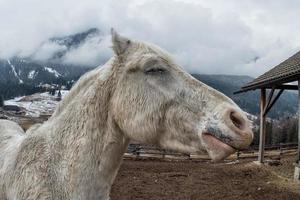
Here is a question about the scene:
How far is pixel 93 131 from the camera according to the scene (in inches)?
115

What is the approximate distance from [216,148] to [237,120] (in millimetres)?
202

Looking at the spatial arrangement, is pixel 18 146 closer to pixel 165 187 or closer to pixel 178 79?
pixel 178 79

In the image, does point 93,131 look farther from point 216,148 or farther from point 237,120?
point 237,120

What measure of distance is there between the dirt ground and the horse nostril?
28.0ft

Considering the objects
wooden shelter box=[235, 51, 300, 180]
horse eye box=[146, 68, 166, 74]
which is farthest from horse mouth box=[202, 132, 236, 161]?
wooden shelter box=[235, 51, 300, 180]

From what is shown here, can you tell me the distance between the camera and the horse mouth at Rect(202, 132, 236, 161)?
2.47m

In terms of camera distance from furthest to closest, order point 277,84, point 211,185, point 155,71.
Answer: point 277,84 → point 211,185 → point 155,71

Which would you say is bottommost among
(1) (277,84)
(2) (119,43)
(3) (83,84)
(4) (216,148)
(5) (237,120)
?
(4) (216,148)

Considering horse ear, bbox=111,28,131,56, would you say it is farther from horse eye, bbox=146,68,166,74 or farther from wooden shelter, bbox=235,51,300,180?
wooden shelter, bbox=235,51,300,180

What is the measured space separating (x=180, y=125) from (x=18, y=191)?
1.16m

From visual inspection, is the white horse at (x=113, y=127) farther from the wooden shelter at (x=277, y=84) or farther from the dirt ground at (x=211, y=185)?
the wooden shelter at (x=277, y=84)

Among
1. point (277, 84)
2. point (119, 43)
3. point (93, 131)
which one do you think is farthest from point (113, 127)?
point (277, 84)

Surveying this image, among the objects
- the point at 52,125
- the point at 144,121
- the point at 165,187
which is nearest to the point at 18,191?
the point at 52,125

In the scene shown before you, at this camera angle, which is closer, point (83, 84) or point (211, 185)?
point (83, 84)
